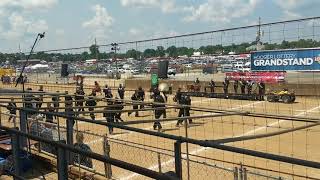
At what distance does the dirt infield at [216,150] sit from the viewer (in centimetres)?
967

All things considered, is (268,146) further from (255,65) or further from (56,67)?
(56,67)

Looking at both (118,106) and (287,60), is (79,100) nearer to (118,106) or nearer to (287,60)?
(118,106)

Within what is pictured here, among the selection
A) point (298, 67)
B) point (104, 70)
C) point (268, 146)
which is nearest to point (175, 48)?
point (298, 67)

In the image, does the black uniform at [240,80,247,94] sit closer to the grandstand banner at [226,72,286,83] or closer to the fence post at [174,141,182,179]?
the grandstand banner at [226,72,286,83]

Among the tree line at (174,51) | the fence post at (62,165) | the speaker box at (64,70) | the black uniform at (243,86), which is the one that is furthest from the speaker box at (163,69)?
the fence post at (62,165)

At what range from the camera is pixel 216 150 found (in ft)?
45.5

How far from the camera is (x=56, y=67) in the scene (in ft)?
156

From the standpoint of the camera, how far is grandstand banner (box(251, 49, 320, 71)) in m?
23.3

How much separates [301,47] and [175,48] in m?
7.77

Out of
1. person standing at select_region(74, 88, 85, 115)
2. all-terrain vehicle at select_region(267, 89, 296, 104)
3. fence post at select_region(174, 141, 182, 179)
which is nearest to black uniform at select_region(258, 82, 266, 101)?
all-terrain vehicle at select_region(267, 89, 296, 104)

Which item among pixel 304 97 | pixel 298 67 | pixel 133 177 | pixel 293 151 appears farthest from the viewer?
pixel 304 97

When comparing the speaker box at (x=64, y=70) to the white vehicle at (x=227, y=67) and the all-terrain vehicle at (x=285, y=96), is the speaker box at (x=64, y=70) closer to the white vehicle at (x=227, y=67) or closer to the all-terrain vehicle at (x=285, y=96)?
the white vehicle at (x=227, y=67)

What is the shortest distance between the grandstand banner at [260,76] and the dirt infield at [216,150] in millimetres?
3781

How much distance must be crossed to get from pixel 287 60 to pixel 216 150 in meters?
12.5
